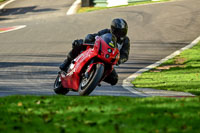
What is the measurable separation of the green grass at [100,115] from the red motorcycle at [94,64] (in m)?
0.86

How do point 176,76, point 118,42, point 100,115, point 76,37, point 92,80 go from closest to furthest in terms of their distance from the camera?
point 100,115 < point 92,80 < point 118,42 < point 176,76 < point 76,37

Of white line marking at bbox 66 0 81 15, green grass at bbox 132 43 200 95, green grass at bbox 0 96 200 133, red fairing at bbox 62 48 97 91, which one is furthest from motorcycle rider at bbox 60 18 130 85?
Answer: white line marking at bbox 66 0 81 15

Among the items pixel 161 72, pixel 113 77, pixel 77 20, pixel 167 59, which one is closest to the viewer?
pixel 113 77

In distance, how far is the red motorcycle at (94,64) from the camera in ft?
27.3

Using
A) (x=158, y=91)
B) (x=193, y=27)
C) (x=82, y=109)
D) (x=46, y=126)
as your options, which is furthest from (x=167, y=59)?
(x=46, y=126)

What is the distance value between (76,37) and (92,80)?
52.5 feet

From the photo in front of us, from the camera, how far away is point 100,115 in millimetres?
5992

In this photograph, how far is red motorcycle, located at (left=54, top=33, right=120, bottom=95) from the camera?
8.34m

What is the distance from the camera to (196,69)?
1512 centimetres

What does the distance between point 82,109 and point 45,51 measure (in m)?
14.2

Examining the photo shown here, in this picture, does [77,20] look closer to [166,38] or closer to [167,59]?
[166,38]

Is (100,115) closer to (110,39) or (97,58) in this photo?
(97,58)

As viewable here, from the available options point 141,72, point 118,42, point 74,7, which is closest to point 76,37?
point 141,72

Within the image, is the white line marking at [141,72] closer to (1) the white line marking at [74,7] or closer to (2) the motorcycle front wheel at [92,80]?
(2) the motorcycle front wheel at [92,80]
